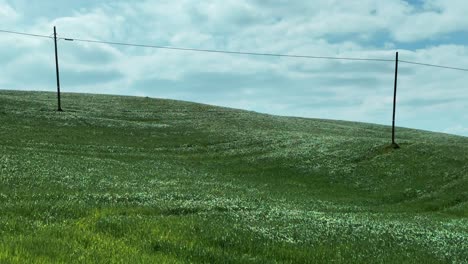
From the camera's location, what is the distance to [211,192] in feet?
110

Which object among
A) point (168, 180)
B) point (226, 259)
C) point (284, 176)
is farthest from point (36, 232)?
point (284, 176)

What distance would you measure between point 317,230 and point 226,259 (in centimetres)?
667

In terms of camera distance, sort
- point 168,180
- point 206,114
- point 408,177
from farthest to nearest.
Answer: point 206,114 < point 408,177 < point 168,180

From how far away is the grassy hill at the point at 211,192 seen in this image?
14.4 meters

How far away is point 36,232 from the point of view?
1389cm

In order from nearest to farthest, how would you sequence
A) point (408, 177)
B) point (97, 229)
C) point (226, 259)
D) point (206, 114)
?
point (226, 259)
point (97, 229)
point (408, 177)
point (206, 114)

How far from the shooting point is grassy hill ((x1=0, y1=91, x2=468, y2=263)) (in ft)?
47.4

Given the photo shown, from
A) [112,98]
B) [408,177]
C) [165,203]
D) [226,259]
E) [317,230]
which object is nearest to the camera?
[226,259]

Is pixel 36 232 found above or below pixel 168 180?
above

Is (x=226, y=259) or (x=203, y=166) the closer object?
(x=226, y=259)

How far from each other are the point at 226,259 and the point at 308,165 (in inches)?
1613

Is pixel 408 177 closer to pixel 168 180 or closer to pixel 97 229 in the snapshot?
pixel 168 180

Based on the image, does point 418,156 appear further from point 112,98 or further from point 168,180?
point 112,98

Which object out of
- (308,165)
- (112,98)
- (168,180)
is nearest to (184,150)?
(308,165)
